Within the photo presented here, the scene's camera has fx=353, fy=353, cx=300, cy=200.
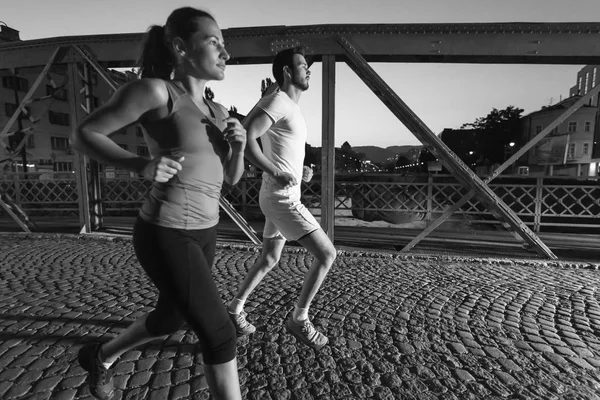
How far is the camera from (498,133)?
5031 centimetres

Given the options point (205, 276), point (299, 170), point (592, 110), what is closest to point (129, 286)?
point (299, 170)

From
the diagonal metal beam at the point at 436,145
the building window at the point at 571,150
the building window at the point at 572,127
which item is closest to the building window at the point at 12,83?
the diagonal metal beam at the point at 436,145

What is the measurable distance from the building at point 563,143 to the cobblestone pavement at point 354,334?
49.1 meters

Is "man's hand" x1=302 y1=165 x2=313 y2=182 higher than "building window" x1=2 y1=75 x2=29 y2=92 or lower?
lower

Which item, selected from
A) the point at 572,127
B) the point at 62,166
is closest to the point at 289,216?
the point at 62,166

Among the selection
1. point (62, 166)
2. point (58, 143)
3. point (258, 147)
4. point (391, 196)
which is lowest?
point (391, 196)

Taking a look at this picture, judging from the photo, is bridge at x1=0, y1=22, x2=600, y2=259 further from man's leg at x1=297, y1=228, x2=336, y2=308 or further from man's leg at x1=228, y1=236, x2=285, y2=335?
man's leg at x1=297, y1=228, x2=336, y2=308

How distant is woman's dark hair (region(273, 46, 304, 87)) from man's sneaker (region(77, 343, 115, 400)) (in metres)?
2.09

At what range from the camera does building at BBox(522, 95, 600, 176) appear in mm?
44906

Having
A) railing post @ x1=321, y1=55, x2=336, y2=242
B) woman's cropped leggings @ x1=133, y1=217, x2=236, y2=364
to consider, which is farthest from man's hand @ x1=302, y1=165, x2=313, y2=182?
railing post @ x1=321, y1=55, x2=336, y2=242

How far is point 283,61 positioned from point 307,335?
2025mm

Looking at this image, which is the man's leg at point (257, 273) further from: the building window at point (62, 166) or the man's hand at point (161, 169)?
the building window at point (62, 166)

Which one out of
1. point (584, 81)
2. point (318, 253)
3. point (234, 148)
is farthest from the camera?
point (584, 81)

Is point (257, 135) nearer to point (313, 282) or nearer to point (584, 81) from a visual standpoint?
point (313, 282)
